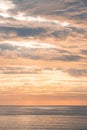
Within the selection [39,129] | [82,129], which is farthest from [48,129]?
[82,129]

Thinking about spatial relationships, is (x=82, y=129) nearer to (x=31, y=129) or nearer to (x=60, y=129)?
(x=60, y=129)

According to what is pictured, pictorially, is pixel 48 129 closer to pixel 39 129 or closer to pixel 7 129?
pixel 39 129

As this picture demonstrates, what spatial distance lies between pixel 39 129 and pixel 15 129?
33.9 feet

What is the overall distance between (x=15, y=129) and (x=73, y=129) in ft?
83.2

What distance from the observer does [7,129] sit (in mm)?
186375

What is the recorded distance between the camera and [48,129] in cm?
18700

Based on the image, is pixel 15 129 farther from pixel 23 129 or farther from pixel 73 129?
pixel 73 129

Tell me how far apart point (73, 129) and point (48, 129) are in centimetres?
1215

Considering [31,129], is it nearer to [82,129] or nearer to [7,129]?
[7,129]

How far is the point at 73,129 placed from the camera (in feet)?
593

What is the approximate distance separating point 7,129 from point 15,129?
136 inches

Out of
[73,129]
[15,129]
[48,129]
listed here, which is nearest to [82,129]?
[73,129]

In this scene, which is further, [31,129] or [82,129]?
[31,129]

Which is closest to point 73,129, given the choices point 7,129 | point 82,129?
point 82,129
